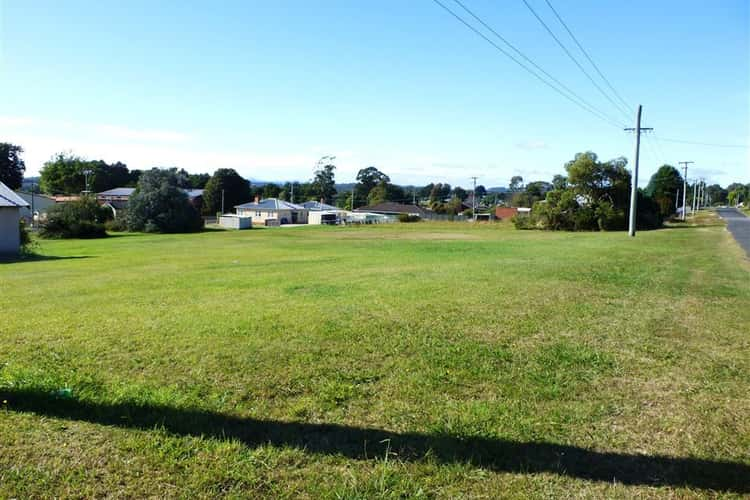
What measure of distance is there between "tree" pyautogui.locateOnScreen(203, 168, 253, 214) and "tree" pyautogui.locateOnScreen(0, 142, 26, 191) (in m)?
35.2

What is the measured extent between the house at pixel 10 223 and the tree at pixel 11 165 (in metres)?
84.2

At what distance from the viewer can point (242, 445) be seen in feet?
12.5

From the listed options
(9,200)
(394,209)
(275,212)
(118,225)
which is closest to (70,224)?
(118,225)

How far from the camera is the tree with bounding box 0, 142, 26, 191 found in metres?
97.8

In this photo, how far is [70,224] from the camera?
178 ft

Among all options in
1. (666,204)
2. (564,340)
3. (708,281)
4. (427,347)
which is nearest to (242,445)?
(427,347)

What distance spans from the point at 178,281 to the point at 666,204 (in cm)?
7285

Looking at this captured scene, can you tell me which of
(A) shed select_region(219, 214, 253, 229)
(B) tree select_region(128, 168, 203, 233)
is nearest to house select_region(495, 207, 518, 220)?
(A) shed select_region(219, 214, 253, 229)

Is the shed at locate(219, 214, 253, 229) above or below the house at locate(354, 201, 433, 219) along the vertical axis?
below

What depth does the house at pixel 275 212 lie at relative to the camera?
92.7 m

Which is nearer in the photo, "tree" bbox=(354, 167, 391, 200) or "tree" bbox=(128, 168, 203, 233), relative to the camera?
"tree" bbox=(128, 168, 203, 233)

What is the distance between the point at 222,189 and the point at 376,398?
106 m

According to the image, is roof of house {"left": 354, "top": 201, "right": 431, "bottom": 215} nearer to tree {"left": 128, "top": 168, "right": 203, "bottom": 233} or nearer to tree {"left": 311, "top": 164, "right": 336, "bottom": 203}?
tree {"left": 311, "top": 164, "right": 336, "bottom": 203}

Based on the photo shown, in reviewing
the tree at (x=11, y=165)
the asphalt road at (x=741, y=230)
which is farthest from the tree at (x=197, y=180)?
the asphalt road at (x=741, y=230)
